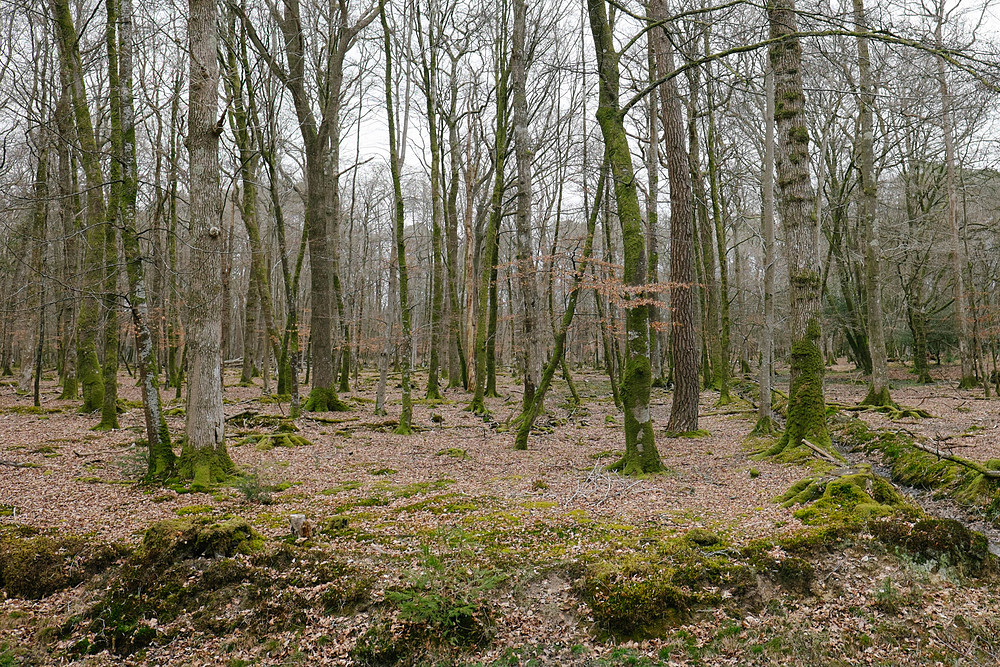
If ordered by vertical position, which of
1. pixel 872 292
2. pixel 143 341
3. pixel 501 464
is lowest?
pixel 501 464

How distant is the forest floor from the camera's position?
3.62 m

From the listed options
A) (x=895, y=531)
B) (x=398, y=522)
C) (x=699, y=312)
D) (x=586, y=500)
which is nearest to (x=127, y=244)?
(x=398, y=522)

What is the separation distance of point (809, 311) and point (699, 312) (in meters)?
15.1

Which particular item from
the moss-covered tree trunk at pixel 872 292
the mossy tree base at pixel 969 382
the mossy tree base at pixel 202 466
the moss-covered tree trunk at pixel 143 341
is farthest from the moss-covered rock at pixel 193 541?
the mossy tree base at pixel 969 382

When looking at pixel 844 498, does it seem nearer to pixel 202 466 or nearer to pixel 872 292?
pixel 202 466

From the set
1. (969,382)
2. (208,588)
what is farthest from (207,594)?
(969,382)

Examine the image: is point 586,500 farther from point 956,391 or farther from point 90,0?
point 90,0

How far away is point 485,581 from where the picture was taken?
400 centimetres

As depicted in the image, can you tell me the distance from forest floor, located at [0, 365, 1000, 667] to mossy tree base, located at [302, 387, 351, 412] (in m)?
7.11

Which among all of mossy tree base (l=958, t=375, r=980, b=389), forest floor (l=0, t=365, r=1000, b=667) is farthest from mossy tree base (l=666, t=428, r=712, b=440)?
A: mossy tree base (l=958, t=375, r=980, b=389)

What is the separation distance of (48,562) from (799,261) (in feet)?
31.3

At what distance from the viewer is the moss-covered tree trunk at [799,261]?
832 centimetres

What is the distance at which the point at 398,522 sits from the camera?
571cm

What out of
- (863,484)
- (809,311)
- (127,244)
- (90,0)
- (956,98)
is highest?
(90,0)
